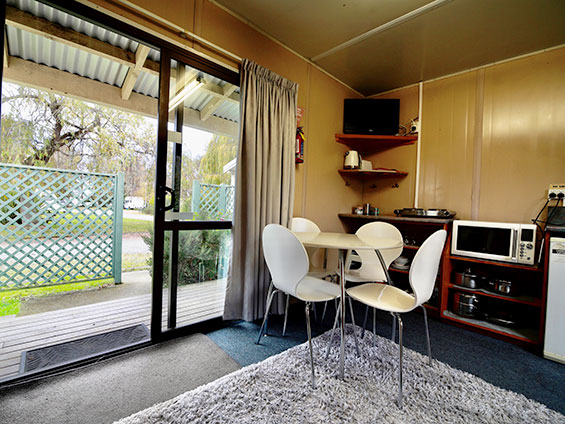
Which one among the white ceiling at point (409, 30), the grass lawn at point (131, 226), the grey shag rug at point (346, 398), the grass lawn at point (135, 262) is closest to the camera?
the grey shag rug at point (346, 398)

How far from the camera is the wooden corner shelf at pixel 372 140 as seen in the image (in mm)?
3068

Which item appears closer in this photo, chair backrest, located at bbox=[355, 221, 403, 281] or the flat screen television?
chair backrest, located at bbox=[355, 221, 403, 281]

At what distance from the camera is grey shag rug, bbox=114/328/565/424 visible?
118cm

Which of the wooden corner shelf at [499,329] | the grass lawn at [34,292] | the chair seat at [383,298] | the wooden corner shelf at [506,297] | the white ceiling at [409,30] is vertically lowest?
the grass lawn at [34,292]

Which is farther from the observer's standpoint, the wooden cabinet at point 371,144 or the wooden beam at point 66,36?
the wooden cabinet at point 371,144

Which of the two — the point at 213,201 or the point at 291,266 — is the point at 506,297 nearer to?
the point at 291,266

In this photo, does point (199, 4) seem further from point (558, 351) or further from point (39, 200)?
point (558, 351)

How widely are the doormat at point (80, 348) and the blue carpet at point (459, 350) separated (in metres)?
0.70

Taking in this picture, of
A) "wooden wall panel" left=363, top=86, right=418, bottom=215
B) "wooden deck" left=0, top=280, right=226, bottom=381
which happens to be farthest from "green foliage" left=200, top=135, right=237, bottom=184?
"wooden wall panel" left=363, top=86, right=418, bottom=215

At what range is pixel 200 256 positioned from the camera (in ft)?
6.95

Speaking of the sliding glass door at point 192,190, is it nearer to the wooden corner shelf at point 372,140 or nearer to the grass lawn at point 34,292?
the wooden corner shelf at point 372,140

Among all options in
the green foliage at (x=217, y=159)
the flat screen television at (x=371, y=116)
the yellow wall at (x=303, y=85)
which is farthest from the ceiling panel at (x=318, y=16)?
the green foliage at (x=217, y=159)

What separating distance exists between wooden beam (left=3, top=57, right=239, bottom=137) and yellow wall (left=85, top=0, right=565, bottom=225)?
0.54 meters

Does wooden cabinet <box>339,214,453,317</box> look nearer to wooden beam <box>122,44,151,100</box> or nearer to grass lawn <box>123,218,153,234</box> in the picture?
wooden beam <box>122,44,151,100</box>
